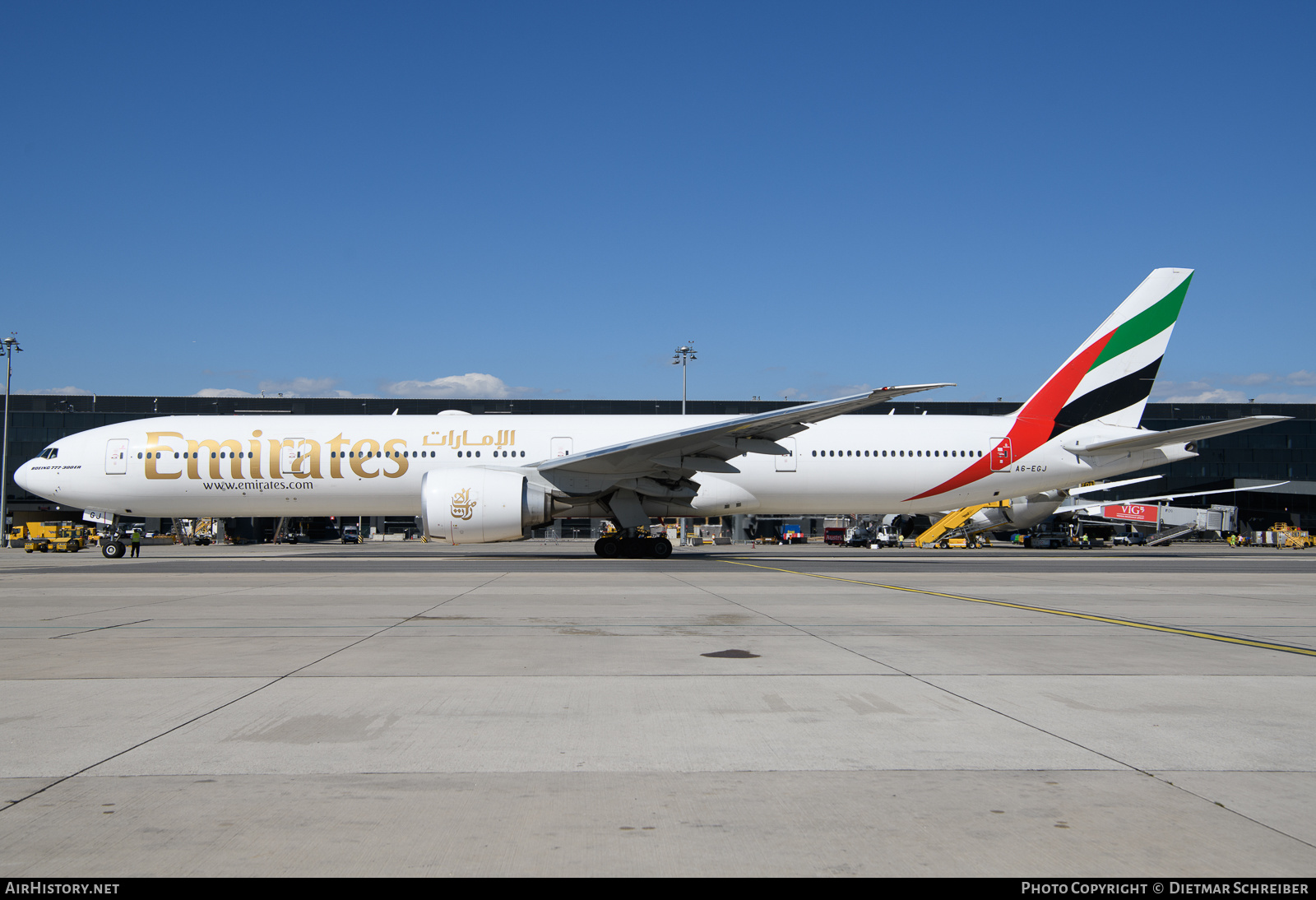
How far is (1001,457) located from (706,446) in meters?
9.55

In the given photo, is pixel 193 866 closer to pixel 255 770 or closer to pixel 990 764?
pixel 255 770

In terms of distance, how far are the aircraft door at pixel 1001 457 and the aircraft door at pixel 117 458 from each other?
2401 cm

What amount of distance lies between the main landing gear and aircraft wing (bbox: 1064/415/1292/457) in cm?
1223

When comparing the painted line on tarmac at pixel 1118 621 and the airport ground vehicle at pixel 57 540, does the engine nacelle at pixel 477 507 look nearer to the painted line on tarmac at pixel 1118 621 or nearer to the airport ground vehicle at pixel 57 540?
the painted line on tarmac at pixel 1118 621

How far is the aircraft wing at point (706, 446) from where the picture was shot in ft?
64.0

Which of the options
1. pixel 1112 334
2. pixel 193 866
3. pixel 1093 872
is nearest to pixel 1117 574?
pixel 1112 334

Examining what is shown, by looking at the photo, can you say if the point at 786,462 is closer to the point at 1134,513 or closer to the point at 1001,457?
the point at 1001,457

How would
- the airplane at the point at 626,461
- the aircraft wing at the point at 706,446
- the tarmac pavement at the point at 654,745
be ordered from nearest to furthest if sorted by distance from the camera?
the tarmac pavement at the point at 654,745 → the aircraft wing at the point at 706,446 → the airplane at the point at 626,461

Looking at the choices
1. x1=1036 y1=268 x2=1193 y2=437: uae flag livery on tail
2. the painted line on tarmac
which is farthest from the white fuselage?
the painted line on tarmac

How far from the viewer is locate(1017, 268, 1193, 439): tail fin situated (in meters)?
25.0

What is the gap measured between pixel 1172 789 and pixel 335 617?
26.3 feet

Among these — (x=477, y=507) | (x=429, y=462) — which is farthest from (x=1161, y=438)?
(x=429, y=462)

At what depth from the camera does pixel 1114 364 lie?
82.5ft

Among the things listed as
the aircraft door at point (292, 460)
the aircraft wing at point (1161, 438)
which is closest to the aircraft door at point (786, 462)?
the aircraft wing at point (1161, 438)
